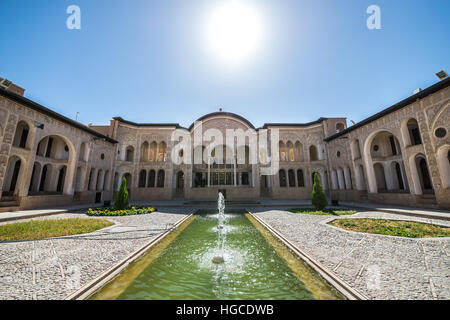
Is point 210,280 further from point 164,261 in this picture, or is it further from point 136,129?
point 136,129

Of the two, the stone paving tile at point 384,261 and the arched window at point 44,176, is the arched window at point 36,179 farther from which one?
the stone paving tile at point 384,261

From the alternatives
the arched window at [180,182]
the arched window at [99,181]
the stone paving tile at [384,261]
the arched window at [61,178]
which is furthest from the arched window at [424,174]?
the arched window at [61,178]

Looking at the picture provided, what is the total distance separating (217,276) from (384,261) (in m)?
3.75

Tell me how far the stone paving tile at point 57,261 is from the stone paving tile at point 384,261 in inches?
189

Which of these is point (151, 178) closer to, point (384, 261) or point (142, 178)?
point (142, 178)

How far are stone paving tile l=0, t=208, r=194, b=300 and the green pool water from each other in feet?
2.05

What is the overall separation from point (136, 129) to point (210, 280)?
23325mm

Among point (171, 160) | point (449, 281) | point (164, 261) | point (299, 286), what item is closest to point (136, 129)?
point (171, 160)

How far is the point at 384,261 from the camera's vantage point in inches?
148

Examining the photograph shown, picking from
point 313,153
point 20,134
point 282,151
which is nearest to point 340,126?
point 313,153

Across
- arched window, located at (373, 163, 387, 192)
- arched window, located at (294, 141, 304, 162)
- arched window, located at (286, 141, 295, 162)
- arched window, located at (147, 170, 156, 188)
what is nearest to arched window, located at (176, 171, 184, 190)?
arched window, located at (147, 170, 156, 188)

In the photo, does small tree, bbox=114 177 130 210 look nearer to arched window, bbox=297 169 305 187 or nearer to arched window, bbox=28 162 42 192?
arched window, bbox=28 162 42 192

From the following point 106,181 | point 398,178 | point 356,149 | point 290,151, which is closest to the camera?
point 398,178
